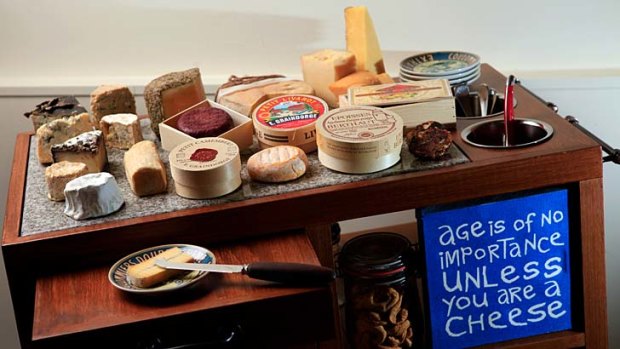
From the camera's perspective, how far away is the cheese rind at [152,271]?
3.31 feet

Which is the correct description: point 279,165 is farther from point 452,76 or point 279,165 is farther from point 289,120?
point 452,76

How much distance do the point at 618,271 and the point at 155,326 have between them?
1247 mm

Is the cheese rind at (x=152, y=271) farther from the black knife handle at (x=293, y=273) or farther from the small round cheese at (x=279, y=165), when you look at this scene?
the small round cheese at (x=279, y=165)

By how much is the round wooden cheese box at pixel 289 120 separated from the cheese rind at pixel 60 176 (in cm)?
28

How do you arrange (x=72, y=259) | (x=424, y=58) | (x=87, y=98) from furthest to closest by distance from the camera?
(x=87, y=98) < (x=424, y=58) < (x=72, y=259)

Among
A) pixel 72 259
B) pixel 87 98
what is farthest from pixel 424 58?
pixel 72 259

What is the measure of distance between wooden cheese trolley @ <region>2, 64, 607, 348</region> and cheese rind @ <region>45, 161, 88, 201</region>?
0.05m

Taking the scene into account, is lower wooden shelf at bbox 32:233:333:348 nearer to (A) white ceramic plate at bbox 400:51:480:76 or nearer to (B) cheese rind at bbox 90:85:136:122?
(B) cheese rind at bbox 90:85:136:122

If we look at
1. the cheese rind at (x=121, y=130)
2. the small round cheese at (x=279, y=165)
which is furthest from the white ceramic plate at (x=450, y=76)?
the cheese rind at (x=121, y=130)

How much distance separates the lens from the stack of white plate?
58.0 inches

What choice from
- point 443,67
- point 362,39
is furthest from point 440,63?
point 362,39

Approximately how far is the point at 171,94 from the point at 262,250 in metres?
0.36

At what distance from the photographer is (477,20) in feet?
5.56

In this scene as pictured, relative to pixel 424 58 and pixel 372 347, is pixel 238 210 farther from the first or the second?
pixel 424 58
